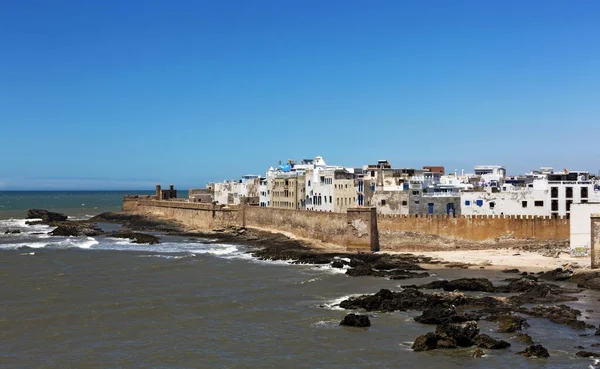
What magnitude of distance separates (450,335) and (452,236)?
22953 mm

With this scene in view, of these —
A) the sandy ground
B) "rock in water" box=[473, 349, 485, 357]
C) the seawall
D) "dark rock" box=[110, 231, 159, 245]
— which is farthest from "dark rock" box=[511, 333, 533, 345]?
"dark rock" box=[110, 231, 159, 245]

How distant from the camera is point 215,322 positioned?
80.8 feet

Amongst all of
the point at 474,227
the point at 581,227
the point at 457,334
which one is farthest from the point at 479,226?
the point at 457,334

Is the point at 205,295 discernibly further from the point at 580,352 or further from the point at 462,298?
the point at 580,352

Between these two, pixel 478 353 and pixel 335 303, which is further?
pixel 335 303

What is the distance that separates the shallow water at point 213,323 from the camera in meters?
19.8

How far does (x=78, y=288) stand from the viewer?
3241 centimetres

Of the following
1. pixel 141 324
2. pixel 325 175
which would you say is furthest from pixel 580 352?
pixel 325 175

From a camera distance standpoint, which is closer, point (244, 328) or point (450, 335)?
point (450, 335)

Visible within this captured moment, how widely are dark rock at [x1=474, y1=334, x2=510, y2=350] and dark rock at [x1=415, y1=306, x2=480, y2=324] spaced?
231 cm

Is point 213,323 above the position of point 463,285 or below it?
below

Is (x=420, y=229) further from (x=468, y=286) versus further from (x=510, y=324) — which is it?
(x=510, y=324)

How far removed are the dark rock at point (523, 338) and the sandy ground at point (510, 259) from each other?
1437 centimetres

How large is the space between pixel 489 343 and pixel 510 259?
19021 mm
